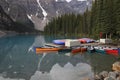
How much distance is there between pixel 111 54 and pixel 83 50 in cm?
959

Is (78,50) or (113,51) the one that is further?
(78,50)

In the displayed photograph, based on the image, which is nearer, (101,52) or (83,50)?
(101,52)

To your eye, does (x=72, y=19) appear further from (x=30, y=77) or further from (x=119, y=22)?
(x=30, y=77)

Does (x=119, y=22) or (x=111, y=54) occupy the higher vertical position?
(x=119, y=22)

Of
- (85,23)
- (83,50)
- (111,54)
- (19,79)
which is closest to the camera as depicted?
(19,79)

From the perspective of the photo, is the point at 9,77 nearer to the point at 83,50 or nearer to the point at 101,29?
the point at 83,50

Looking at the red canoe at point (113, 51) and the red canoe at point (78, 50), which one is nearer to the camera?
the red canoe at point (113, 51)

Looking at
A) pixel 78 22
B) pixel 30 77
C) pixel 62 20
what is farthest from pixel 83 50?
pixel 62 20

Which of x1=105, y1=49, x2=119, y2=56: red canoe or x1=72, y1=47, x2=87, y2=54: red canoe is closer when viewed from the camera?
x1=105, y1=49, x2=119, y2=56: red canoe

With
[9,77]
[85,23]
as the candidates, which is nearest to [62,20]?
[85,23]

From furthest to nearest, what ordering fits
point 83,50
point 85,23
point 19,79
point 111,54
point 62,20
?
point 62,20 < point 85,23 < point 83,50 < point 111,54 < point 19,79

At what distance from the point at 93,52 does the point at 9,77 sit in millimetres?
34650

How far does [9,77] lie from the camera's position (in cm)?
3712

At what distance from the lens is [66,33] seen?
574ft
